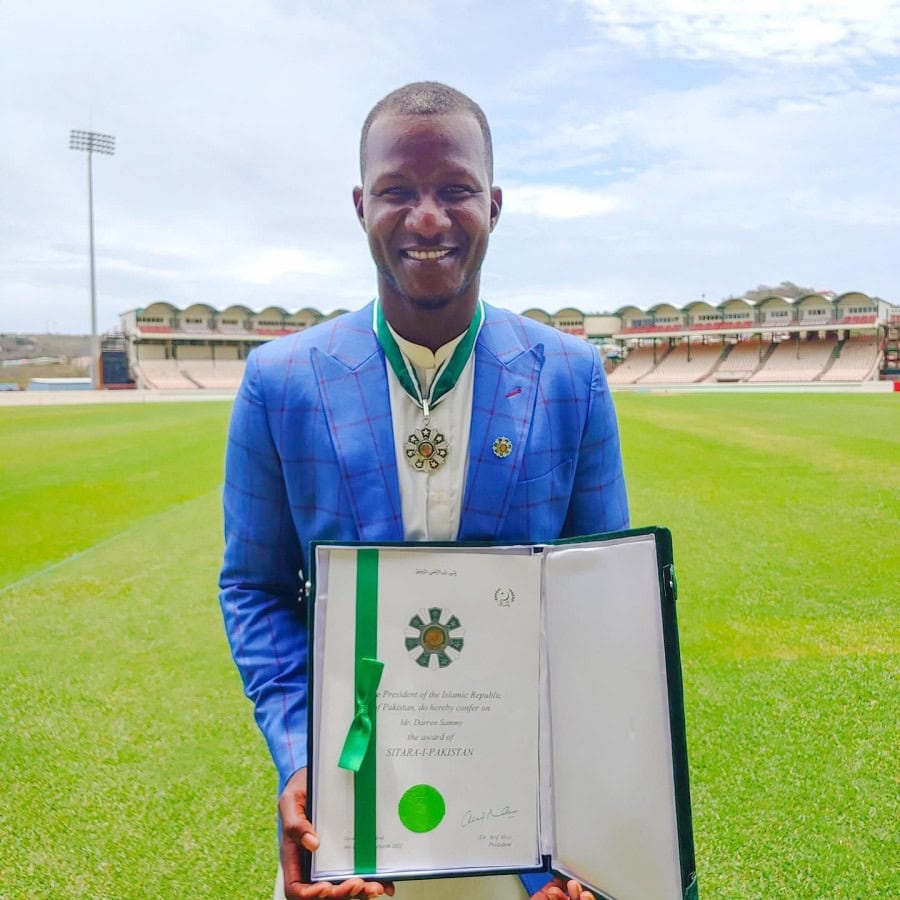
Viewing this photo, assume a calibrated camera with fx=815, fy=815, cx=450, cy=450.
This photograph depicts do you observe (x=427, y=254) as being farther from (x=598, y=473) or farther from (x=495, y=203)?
(x=598, y=473)

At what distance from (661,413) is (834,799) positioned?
20.0 meters

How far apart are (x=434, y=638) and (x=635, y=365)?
→ 2515 inches

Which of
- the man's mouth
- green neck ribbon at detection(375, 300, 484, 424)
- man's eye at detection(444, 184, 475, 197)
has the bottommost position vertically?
green neck ribbon at detection(375, 300, 484, 424)

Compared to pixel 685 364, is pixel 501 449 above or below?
below

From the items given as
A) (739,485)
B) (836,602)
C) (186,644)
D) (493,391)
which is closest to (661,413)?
(739,485)

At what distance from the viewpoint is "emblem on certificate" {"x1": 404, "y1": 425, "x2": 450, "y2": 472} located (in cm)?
137

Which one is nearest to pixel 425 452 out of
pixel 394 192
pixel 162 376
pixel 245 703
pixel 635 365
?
pixel 394 192

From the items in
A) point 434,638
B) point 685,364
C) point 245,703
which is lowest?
point 245,703

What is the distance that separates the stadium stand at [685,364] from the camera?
56.7m

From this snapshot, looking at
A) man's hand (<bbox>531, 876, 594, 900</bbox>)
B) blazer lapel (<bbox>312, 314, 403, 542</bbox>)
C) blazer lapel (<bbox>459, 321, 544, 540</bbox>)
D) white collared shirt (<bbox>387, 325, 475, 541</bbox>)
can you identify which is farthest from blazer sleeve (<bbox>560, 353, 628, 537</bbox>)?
man's hand (<bbox>531, 876, 594, 900</bbox>)

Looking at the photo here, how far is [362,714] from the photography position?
115cm

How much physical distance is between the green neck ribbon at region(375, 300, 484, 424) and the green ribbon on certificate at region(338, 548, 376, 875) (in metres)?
0.33

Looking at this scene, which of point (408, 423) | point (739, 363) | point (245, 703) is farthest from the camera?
point (739, 363)
